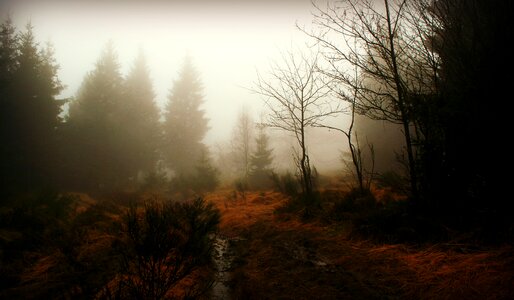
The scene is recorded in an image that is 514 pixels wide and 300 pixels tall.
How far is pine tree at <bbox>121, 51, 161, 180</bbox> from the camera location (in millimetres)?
18750

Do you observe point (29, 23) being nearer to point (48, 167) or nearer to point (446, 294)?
point (48, 167)

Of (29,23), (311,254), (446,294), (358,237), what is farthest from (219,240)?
(29,23)

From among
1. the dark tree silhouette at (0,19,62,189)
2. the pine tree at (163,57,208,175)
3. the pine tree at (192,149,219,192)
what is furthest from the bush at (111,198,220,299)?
the pine tree at (163,57,208,175)

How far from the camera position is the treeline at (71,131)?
1380 cm

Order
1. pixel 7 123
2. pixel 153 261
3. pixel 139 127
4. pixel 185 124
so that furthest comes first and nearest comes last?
pixel 185 124 → pixel 139 127 → pixel 7 123 → pixel 153 261

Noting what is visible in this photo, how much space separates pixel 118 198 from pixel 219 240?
7.59 meters

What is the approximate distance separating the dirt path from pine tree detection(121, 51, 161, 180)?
1695cm

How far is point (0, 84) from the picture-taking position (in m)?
14.1

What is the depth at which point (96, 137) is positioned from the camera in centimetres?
1628

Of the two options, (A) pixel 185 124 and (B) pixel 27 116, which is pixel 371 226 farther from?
(A) pixel 185 124

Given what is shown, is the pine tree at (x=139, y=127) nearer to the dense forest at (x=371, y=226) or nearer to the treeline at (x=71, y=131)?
the treeline at (x=71, y=131)

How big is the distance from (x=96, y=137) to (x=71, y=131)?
1.43m

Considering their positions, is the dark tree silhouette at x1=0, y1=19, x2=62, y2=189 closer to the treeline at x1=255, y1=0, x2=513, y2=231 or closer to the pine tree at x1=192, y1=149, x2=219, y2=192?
the pine tree at x1=192, y1=149, x2=219, y2=192

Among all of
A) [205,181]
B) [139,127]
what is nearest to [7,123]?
[139,127]
